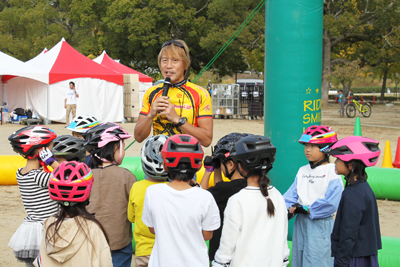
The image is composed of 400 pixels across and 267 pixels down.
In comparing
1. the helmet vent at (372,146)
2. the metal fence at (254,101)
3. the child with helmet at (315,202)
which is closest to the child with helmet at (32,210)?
the child with helmet at (315,202)

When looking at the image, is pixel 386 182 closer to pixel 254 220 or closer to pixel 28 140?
pixel 254 220

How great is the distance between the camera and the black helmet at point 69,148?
13.7 feet

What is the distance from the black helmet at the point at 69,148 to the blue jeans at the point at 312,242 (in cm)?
229

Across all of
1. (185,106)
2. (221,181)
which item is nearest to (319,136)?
(221,181)

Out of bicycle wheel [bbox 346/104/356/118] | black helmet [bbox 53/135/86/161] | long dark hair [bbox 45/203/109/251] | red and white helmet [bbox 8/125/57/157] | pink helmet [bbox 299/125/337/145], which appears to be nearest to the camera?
long dark hair [bbox 45/203/109/251]

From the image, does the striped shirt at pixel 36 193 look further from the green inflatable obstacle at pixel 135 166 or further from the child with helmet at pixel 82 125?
the green inflatable obstacle at pixel 135 166

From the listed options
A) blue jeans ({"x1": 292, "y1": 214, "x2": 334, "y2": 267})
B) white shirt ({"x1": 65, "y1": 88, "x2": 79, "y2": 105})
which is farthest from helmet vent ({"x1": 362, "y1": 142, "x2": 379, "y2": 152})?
white shirt ({"x1": 65, "y1": 88, "x2": 79, "y2": 105})

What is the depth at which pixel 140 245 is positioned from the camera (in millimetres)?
3135

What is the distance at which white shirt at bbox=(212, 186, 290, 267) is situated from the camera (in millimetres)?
2730

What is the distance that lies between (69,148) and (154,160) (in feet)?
4.95

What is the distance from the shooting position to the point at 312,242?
3.83 m

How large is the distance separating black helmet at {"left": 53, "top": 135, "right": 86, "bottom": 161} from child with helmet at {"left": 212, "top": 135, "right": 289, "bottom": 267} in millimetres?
2020

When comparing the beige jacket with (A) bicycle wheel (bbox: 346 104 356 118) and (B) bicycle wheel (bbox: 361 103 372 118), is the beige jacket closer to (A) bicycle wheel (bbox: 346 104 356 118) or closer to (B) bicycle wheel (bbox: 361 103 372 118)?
(A) bicycle wheel (bbox: 346 104 356 118)

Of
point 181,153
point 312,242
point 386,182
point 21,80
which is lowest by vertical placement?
point 386,182
